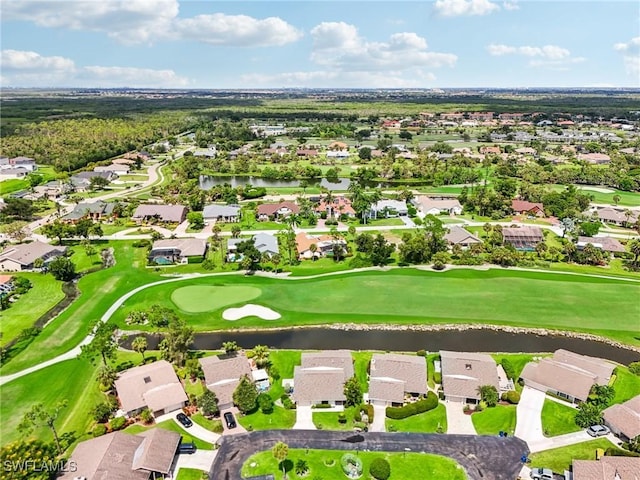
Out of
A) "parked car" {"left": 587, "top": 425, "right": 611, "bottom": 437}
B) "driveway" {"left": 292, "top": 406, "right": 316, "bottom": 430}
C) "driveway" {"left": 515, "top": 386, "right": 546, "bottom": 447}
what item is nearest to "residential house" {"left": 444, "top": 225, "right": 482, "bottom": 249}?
"driveway" {"left": 515, "top": 386, "right": 546, "bottom": 447}

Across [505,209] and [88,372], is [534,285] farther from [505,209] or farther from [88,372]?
[88,372]

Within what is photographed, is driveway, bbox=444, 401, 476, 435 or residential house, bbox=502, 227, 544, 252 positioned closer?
driveway, bbox=444, 401, 476, 435

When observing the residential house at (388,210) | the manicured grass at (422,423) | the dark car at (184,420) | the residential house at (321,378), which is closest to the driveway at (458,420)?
the manicured grass at (422,423)

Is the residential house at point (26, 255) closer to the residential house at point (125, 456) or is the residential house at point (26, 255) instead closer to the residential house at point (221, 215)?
the residential house at point (221, 215)

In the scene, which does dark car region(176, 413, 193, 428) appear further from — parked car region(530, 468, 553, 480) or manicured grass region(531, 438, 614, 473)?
manicured grass region(531, 438, 614, 473)

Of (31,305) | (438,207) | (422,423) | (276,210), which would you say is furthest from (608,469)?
(276,210)
